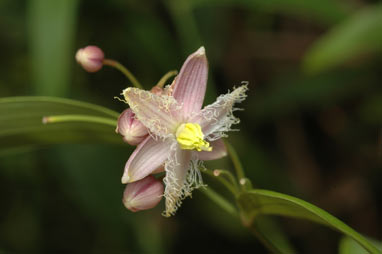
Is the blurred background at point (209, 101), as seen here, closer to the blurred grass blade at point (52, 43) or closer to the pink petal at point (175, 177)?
the blurred grass blade at point (52, 43)

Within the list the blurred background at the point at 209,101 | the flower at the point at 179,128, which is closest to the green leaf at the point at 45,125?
the flower at the point at 179,128

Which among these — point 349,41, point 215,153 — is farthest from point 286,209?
point 349,41

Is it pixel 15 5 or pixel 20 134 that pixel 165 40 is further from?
pixel 20 134

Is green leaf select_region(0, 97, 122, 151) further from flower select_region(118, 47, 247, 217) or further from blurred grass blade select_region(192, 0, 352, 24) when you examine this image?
blurred grass blade select_region(192, 0, 352, 24)

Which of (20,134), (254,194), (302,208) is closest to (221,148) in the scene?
(254,194)

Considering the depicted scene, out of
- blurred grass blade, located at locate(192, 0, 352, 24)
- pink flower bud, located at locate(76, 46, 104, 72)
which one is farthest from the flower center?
blurred grass blade, located at locate(192, 0, 352, 24)

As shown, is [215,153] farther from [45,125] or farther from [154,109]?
[45,125]
